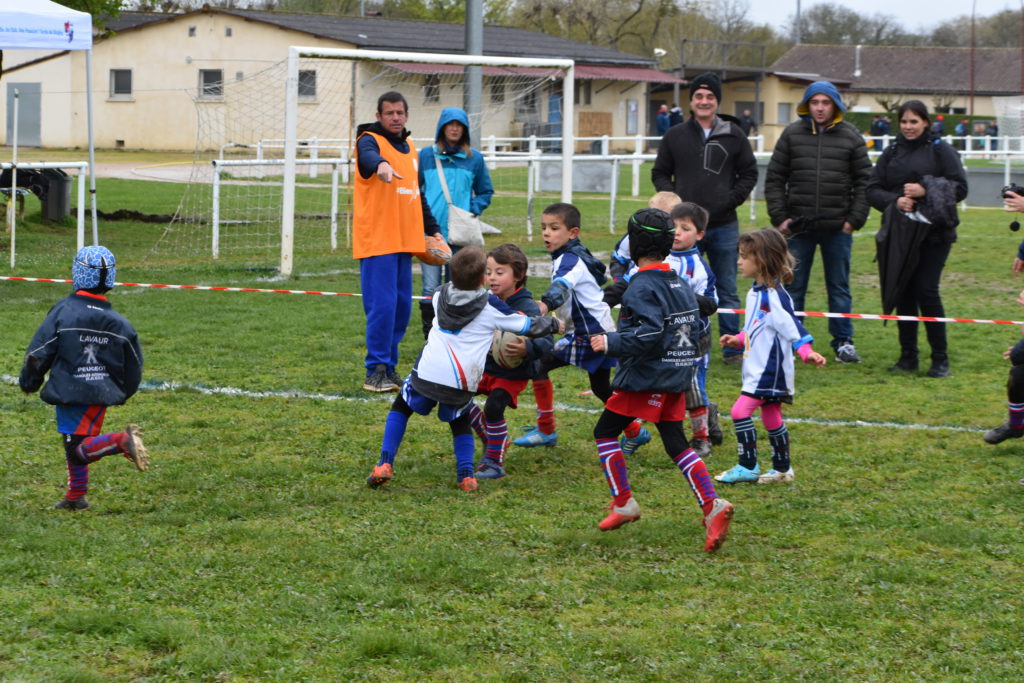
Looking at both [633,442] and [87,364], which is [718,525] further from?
[87,364]

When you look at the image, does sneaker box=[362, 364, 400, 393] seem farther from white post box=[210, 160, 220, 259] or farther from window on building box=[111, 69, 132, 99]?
window on building box=[111, 69, 132, 99]

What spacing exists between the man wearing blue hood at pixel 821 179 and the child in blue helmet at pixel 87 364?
5.72 meters

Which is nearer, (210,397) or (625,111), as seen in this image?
(210,397)

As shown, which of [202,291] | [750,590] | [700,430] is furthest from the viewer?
[202,291]

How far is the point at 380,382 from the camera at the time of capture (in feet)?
28.7

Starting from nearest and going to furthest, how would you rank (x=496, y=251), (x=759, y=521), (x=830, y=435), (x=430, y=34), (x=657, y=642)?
(x=657, y=642) → (x=759, y=521) → (x=496, y=251) → (x=830, y=435) → (x=430, y=34)

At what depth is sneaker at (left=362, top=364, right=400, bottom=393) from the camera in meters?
8.73

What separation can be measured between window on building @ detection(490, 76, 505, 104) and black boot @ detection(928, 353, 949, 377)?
9.65m

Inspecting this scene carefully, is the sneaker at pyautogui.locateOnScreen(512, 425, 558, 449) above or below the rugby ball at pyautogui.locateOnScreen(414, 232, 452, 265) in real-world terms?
below

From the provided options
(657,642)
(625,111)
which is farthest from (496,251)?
(625,111)

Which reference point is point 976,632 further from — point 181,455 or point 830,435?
point 181,455

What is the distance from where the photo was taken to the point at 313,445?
7.27 metres

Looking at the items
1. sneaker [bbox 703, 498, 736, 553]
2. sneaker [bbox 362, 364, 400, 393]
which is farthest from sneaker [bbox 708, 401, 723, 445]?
sneaker [bbox 362, 364, 400, 393]

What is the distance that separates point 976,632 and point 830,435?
3.21 metres
